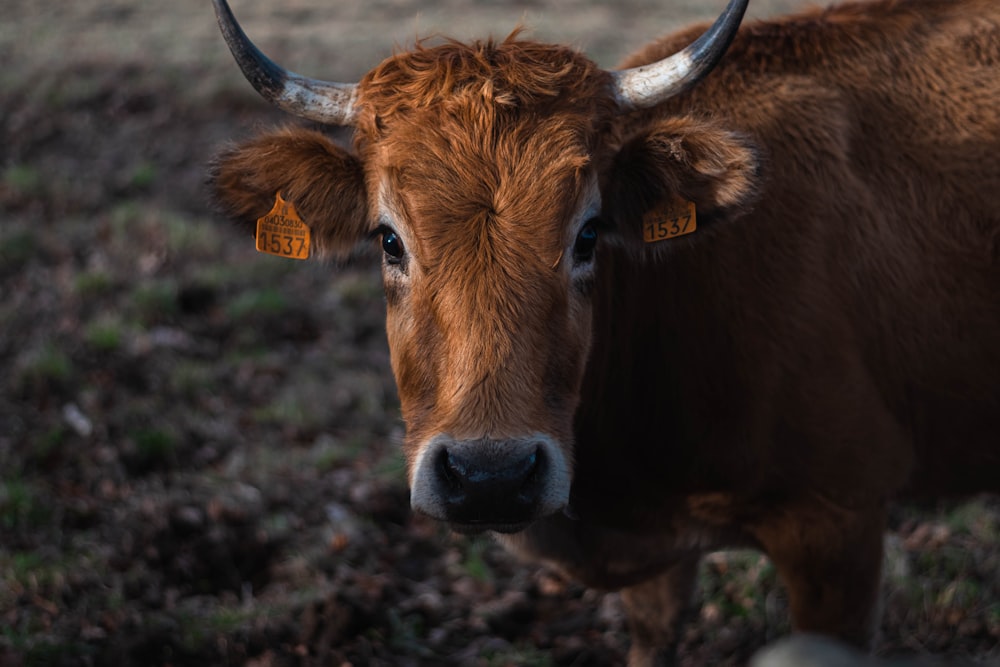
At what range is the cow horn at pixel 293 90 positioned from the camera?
3.68 meters

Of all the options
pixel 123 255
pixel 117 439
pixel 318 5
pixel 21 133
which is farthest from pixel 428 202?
pixel 318 5

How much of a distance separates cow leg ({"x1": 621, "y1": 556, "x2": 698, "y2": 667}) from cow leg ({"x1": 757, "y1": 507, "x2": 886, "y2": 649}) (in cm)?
82

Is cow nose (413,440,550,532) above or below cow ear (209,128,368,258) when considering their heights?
below

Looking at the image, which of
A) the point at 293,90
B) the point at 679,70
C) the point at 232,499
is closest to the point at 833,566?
the point at 679,70

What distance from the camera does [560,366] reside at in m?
3.39

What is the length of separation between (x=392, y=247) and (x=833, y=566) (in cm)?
215

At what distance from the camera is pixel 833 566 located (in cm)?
401

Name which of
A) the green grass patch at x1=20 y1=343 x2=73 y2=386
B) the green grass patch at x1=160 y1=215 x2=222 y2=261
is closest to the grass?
the green grass patch at x1=20 y1=343 x2=73 y2=386

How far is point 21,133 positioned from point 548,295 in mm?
10310

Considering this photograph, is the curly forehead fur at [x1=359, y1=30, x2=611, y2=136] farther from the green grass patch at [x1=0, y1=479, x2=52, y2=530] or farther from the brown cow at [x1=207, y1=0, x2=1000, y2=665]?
the green grass patch at [x1=0, y1=479, x2=52, y2=530]

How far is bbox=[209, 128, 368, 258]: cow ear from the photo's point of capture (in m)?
3.80

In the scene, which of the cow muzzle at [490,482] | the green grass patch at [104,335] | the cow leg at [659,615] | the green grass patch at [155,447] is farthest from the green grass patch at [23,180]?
the cow muzzle at [490,482]

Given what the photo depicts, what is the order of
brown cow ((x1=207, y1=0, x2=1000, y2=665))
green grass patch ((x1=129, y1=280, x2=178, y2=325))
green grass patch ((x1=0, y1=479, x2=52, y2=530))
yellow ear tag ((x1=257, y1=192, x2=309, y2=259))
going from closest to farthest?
brown cow ((x1=207, y1=0, x2=1000, y2=665))
yellow ear tag ((x1=257, y1=192, x2=309, y2=259))
green grass patch ((x1=0, y1=479, x2=52, y2=530))
green grass patch ((x1=129, y1=280, x2=178, y2=325))

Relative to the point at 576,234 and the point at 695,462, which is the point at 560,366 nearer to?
the point at 576,234
